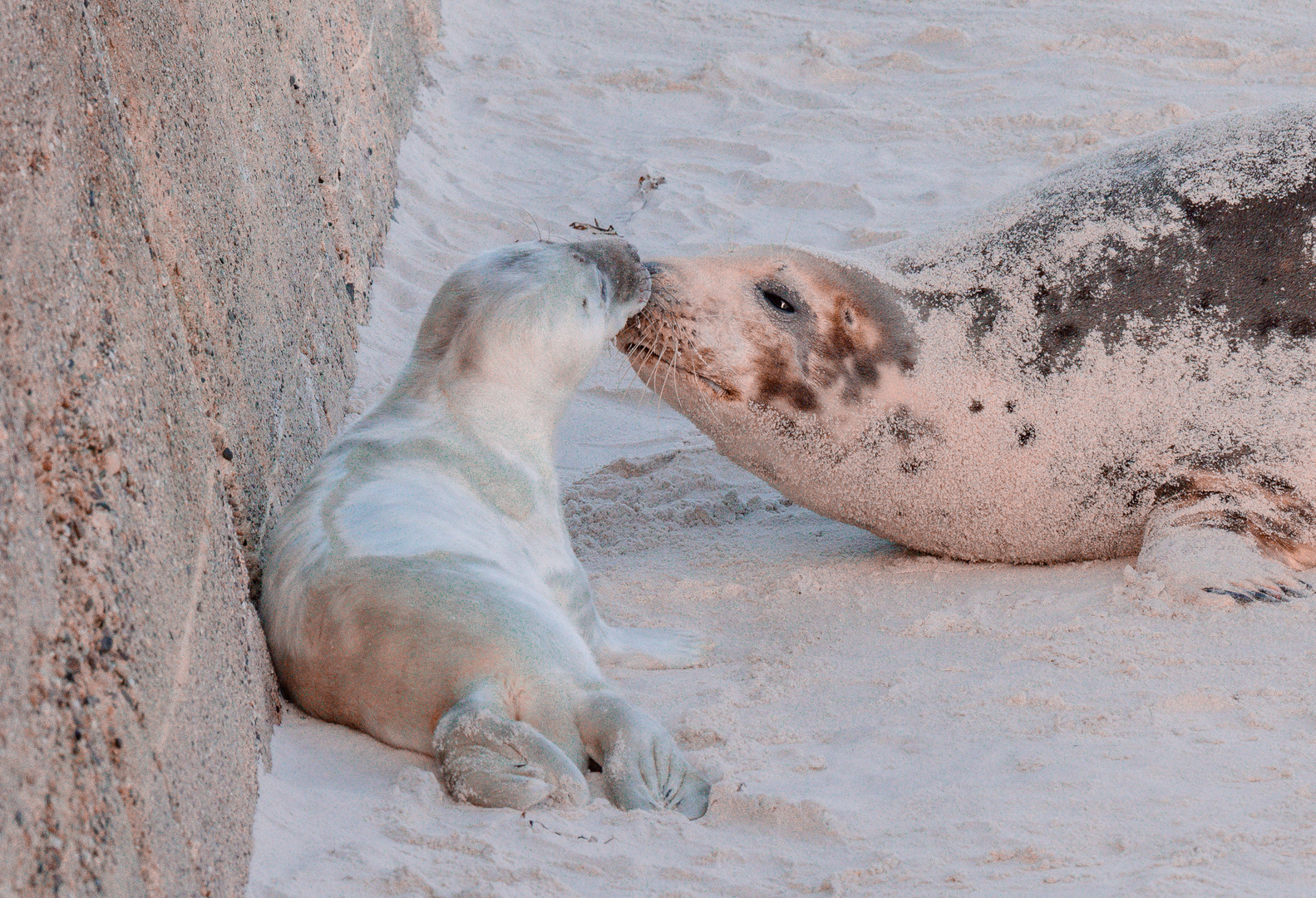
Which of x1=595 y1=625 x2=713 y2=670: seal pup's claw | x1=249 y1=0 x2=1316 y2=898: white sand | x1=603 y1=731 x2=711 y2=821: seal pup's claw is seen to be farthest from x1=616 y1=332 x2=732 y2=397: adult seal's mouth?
x1=603 y1=731 x2=711 y2=821: seal pup's claw

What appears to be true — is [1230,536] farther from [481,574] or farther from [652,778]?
[481,574]

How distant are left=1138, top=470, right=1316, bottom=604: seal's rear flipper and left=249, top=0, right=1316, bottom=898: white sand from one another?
0.32ft

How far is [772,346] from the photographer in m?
3.98

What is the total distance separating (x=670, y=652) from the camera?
3436mm

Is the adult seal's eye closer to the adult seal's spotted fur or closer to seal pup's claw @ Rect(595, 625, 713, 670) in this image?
the adult seal's spotted fur

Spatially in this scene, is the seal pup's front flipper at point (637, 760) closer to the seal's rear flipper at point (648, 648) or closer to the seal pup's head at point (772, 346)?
the seal's rear flipper at point (648, 648)

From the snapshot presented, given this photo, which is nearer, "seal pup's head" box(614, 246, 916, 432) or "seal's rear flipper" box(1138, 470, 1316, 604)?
"seal's rear flipper" box(1138, 470, 1316, 604)

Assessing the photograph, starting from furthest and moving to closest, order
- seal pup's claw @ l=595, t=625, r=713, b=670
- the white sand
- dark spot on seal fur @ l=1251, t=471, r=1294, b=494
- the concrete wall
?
dark spot on seal fur @ l=1251, t=471, r=1294, b=494
seal pup's claw @ l=595, t=625, r=713, b=670
the white sand
the concrete wall

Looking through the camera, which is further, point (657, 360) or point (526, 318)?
point (657, 360)

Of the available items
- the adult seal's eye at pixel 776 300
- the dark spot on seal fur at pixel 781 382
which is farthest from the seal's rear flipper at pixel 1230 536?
the adult seal's eye at pixel 776 300

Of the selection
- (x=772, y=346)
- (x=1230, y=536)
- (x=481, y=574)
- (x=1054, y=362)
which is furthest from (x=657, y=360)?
(x=1230, y=536)

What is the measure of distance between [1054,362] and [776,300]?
76 centimetres

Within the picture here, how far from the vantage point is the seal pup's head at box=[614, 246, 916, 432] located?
3967mm

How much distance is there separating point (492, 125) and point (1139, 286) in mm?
4891
